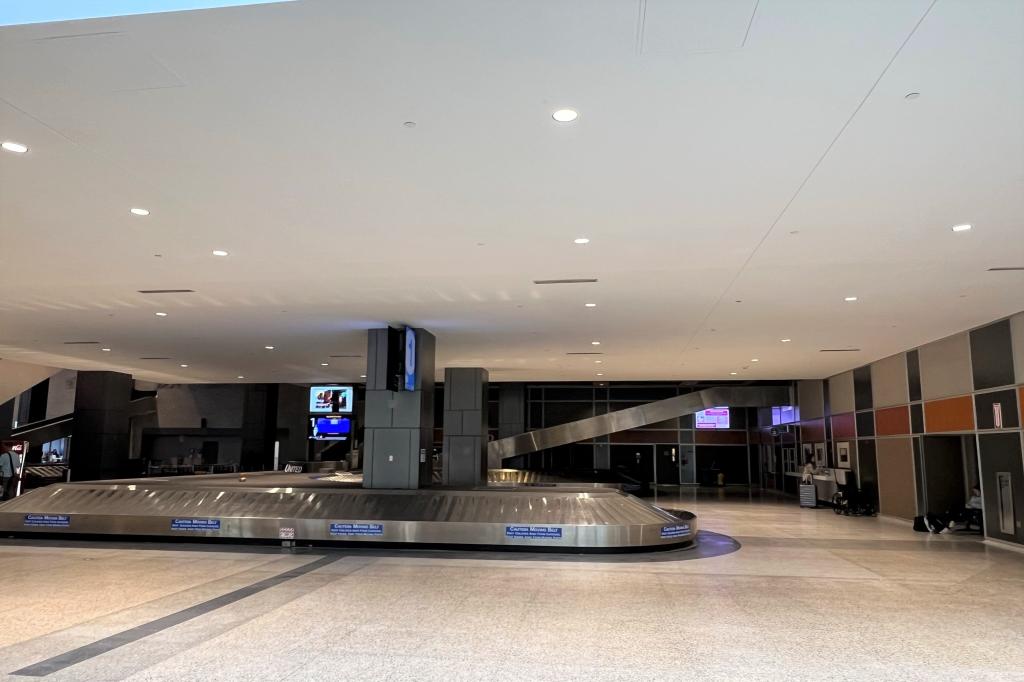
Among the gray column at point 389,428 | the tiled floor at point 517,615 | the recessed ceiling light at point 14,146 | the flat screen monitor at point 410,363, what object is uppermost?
the recessed ceiling light at point 14,146

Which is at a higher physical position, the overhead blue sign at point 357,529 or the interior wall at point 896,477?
the interior wall at point 896,477

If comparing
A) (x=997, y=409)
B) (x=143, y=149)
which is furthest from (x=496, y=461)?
(x=143, y=149)

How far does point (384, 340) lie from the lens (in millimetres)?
13883

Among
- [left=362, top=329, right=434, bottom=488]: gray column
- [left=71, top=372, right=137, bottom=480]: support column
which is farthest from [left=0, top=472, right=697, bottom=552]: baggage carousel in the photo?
[left=71, top=372, right=137, bottom=480]: support column

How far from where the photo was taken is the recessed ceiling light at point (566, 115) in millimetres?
4895

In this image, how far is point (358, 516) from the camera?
12.4 m

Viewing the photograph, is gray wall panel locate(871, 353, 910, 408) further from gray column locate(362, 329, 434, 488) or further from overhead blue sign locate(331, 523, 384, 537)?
overhead blue sign locate(331, 523, 384, 537)

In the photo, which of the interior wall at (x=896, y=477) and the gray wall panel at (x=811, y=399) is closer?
the interior wall at (x=896, y=477)

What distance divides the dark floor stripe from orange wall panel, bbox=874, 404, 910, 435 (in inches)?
573

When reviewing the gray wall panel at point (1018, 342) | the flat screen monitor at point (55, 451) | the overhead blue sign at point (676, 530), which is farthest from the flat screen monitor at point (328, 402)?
the gray wall panel at point (1018, 342)

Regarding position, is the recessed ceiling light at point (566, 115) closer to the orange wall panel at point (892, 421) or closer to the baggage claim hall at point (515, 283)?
the baggage claim hall at point (515, 283)

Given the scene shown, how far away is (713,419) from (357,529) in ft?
80.4

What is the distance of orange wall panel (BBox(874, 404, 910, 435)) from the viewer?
658 inches

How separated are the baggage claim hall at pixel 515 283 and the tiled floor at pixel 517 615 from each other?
6cm
